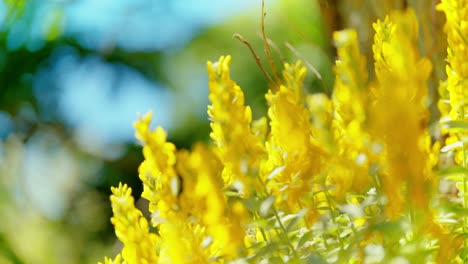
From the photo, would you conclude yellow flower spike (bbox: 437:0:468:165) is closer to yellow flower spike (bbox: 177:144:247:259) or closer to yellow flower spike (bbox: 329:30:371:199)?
yellow flower spike (bbox: 329:30:371:199)

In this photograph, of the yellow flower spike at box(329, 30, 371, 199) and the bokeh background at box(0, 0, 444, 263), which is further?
the bokeh background at box(0, 0, 444, 263)


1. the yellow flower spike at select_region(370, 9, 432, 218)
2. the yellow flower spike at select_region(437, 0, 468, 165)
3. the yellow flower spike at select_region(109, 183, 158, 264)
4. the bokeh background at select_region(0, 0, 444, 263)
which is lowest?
the yellow flower spike at select_region(370, 9, 432, 218)

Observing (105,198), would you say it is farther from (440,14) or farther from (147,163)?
(147,163)

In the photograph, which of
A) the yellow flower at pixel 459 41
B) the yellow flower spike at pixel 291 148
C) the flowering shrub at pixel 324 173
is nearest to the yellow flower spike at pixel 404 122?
the flowering shrub at pixel 324 173

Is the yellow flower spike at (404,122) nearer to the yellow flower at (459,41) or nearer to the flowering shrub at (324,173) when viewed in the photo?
the flowering shrub at (324,173)

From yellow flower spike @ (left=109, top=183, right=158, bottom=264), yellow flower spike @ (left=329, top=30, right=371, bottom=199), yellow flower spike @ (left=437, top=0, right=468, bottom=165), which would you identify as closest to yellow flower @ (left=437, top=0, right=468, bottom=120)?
yellow flower spike @ (left=437, top=0, right=468, bottom=165)

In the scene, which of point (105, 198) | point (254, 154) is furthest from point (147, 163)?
point (105, 198)

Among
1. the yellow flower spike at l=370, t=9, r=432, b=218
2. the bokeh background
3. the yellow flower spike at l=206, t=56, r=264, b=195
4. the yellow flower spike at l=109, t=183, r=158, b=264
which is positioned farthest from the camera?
the bokeh background
